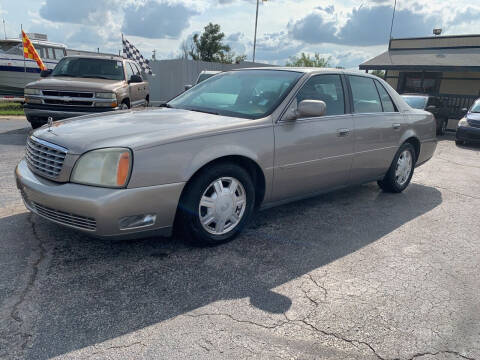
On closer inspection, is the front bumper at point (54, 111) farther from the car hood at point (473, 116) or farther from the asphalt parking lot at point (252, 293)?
the car hood at point (473, 116)

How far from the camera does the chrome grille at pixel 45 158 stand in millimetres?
2914

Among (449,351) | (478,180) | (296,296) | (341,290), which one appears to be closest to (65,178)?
(296,296)

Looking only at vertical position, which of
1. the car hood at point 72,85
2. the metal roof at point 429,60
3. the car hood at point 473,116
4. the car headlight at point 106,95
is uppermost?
the metal roof at point 429,60

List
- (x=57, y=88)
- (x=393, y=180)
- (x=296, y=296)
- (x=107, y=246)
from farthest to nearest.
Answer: (x=57, y=88)
(x=393, y=180)
(x=107, y=246)
(x=296, y=296)

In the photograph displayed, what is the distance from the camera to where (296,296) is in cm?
275

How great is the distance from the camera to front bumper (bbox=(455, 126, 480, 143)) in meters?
10.9

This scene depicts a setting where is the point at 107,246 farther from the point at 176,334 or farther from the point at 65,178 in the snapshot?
the point at 176,334

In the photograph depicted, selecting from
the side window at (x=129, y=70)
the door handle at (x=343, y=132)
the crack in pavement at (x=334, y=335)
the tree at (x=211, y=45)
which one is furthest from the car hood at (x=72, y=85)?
the tree at (x=211, y=45)

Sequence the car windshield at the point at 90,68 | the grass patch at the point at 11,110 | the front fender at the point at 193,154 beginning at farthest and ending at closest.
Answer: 1. the grass patch at the point at 11,110
2. the car windshield at the point at 90,68
3. the front fender at the point at 193,154

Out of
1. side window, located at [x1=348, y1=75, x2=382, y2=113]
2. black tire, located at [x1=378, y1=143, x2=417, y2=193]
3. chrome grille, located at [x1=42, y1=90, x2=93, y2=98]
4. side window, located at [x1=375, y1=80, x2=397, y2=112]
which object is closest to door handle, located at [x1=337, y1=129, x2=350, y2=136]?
side window, located at [x1=348, y1=75, x2=382, y2=113]

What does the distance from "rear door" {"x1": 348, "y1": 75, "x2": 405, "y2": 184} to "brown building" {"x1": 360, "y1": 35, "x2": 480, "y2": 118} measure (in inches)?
503

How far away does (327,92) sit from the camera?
4.28 m

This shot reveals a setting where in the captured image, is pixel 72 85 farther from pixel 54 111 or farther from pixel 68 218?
Answer: pixel 68 218

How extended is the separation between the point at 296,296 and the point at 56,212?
1.82m
